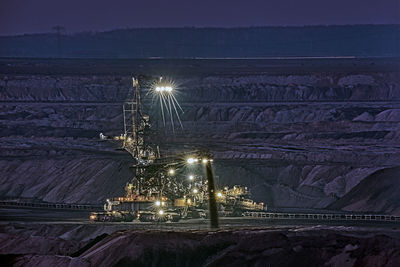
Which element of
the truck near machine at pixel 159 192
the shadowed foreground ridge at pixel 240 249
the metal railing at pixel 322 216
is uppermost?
the truck near machine at pixel 159 192

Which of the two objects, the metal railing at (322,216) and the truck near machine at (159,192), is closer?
the metal railing at (322,216)

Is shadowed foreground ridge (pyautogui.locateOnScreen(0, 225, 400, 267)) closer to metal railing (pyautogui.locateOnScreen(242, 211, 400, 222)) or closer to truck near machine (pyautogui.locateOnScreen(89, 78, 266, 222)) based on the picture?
metal railing (pyautogui.locateOnScreen(242, 211, 400, 222))

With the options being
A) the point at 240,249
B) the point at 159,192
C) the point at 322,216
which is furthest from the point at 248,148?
the point at 240,249

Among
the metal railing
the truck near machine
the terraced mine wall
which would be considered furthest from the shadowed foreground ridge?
the terraced mine wall

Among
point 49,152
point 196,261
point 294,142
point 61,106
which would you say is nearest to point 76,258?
point 196,261

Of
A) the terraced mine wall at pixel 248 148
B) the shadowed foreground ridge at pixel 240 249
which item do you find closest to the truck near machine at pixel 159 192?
the terraced mine wall at pixel 248 148

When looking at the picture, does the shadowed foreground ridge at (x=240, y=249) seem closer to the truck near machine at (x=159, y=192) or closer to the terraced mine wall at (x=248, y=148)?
the truck near machine at (x=159, y=192)

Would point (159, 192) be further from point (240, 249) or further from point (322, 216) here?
point (240, 249)

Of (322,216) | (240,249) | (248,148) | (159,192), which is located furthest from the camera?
(248,148)
